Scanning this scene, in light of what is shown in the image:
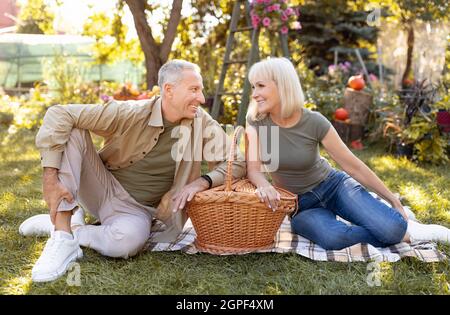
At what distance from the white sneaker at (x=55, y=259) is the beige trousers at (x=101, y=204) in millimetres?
149

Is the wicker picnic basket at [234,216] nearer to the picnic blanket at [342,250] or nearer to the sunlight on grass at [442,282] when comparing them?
the picnic blanket at [342,250]

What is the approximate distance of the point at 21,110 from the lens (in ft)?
28.5

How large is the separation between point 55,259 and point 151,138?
0.79 metres

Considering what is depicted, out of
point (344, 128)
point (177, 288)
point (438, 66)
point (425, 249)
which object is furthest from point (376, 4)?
point (177, 288)

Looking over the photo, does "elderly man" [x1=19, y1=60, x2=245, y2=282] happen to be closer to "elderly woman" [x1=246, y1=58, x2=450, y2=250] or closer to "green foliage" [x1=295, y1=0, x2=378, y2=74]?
"elderly woman" [x1=246, y1=58, x2=450, y2=250]

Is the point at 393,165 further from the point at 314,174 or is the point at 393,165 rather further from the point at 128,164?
the point at 128,164

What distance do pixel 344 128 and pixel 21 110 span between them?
4985 mm

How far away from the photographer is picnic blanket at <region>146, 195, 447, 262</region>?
265 cm

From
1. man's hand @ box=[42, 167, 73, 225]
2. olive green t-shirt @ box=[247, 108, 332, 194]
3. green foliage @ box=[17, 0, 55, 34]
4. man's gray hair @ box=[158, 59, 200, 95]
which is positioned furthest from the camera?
green foliage @ box=[17, 0, 55, 34]

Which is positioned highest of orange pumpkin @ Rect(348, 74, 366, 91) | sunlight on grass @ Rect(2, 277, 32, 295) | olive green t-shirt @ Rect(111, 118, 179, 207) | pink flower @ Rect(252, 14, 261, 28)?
pink flower @ Rect(252, 14, 261, 28)

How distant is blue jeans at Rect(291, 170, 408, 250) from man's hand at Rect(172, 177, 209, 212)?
634 millimetres

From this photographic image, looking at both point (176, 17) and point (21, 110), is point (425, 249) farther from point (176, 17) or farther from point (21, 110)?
point (21, 110)

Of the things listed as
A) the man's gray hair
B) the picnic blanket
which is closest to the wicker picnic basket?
the picnic blanket

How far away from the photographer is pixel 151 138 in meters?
2.87
